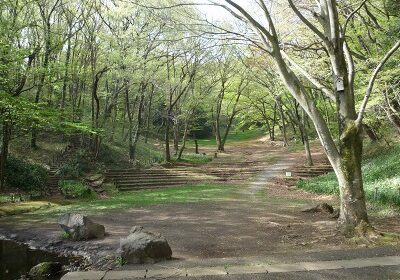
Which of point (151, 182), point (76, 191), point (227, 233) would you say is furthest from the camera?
point (151, 182)

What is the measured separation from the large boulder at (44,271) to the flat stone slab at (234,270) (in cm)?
149

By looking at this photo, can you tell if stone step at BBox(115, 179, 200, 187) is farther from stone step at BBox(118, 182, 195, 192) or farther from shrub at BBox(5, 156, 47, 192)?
shrub at BBox(5, 156, 47, 192)

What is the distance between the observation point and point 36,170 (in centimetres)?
1727

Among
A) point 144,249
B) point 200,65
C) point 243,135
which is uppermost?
point 200,65

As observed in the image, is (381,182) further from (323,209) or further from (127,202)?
(127,202)

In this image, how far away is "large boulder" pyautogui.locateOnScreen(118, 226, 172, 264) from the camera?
599cm

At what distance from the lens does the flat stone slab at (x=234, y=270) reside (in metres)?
5.24

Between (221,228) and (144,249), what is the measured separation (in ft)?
11.0

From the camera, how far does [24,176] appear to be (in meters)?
16.7

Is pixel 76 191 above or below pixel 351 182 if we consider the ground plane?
below

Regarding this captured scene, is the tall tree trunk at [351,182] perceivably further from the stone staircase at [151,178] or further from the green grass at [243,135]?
the green grass at [243,135]

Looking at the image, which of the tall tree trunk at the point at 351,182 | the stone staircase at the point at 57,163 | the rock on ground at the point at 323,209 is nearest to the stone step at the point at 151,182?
the stone staircase at the point at 57,163

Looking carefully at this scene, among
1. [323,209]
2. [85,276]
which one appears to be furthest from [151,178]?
[85,276]

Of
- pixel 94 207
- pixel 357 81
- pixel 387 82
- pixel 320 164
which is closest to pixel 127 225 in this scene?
pixel 94 207
